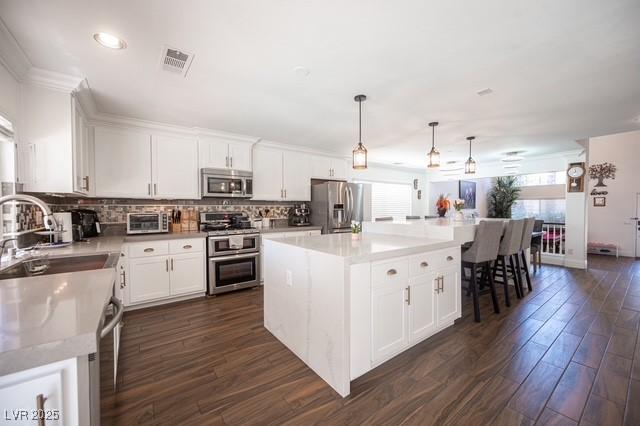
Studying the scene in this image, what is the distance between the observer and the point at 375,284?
190 centimetres

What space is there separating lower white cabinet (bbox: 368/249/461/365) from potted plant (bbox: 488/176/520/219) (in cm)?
725

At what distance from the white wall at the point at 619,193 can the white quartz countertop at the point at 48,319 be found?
9665mm

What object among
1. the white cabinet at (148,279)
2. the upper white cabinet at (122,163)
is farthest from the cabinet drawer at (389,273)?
the upper white cabinet at (122,163)

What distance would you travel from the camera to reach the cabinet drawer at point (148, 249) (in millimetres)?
3106

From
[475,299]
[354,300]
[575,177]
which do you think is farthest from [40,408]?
[575,177]

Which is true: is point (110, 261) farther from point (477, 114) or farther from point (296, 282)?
point (477, 114)

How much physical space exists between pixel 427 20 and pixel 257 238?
10.7 feet

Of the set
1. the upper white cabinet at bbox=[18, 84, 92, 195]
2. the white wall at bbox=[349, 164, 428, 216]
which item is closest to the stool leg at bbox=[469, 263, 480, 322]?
the white wall at bbox=[349, 164, 428, 216]

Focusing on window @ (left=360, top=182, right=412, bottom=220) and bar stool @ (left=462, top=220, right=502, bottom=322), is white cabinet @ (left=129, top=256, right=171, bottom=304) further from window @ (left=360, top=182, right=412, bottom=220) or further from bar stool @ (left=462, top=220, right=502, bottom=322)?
window @ (left=360, top=182, right=412, bottom=220)

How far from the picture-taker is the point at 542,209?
8.22 m

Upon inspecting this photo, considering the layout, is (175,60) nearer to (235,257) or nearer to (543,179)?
(235,257)

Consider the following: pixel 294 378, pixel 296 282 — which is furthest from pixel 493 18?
pixel 294 378

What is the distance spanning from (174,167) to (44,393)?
344 cm

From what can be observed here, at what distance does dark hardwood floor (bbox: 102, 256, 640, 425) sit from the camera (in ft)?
5.19
